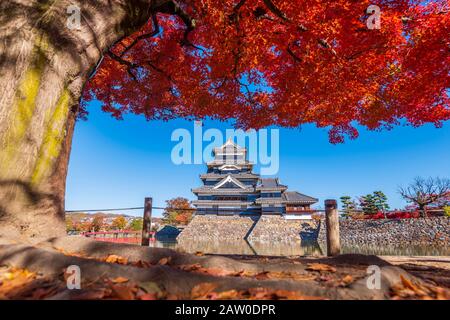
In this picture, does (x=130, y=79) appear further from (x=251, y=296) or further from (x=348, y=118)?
(x=251, y=296)

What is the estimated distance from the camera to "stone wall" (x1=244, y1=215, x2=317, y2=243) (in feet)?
76.1

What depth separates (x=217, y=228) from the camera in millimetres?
25844

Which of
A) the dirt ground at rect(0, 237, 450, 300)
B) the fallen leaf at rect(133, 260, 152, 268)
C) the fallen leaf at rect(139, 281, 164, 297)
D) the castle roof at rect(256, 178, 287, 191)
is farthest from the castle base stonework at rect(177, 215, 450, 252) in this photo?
the fallen leaf at rect(139, 281, 164, 297)

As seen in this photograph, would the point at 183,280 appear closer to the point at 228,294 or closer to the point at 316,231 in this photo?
the point at 228,294

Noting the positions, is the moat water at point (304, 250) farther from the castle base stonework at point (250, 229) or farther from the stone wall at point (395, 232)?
the castle base stonework at point (250, 229)

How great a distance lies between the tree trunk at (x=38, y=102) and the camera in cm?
240

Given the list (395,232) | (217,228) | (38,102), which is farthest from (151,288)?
(217,228)

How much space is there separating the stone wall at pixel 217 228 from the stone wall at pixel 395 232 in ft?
25.8

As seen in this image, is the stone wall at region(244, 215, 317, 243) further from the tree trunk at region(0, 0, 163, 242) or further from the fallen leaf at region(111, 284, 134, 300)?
the fallen leaf at region(111, 284, 134, 300)

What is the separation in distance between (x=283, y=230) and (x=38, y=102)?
2417 centimetres

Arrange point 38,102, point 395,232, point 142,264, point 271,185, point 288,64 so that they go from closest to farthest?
point 142,264 → point 38,102 → point 288,64 → point 395,232 → point 271,185

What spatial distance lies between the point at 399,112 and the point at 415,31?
8.56 feet

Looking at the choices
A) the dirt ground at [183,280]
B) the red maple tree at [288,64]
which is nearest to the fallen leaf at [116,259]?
the dirt ground at [183,280]

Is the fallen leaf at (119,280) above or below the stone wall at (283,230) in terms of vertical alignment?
above
